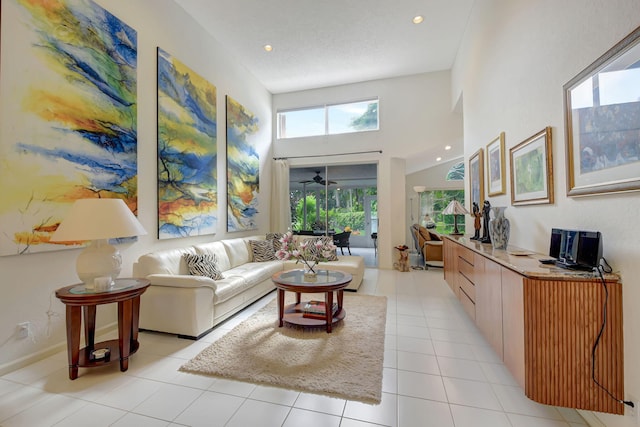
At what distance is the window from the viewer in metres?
6.35

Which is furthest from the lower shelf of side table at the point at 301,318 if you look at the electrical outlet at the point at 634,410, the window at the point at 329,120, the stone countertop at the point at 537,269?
the window at the point at 329,120

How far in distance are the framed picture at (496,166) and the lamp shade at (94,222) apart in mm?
3676

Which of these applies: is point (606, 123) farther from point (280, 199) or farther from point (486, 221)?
point (280, 199)

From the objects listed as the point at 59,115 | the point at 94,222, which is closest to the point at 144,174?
the point at 59,115

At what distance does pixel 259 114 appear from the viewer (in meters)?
6.16

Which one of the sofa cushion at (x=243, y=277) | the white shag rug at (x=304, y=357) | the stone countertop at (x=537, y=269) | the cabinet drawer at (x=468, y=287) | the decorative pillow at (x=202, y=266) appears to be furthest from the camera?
the decorative pillow at (x=202, y=266)

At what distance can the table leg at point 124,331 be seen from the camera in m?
2.18

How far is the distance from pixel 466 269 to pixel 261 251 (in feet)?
10.5

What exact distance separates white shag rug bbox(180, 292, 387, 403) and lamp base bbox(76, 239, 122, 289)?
996 millimetres

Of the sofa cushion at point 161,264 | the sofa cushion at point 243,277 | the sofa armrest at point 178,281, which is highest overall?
the sofa cushion at point 161,264

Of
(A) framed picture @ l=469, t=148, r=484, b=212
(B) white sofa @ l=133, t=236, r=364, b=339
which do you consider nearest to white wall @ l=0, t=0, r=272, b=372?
(B) white sofa @ l=133, t=236, r=364, b=339

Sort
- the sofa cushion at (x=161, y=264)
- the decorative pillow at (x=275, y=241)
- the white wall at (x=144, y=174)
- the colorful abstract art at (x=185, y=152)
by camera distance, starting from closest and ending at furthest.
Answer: the white wall at (x=144, y=174)
the sofa cushion at (x=161, y=264)
the colorful abstract art at (x=185, y=152)
the decorative pillow at (x=275, y=241)

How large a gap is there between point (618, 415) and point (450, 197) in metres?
7.57

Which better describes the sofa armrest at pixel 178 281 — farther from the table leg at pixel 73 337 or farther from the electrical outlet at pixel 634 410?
the electrical outlet at pixel 634 410
